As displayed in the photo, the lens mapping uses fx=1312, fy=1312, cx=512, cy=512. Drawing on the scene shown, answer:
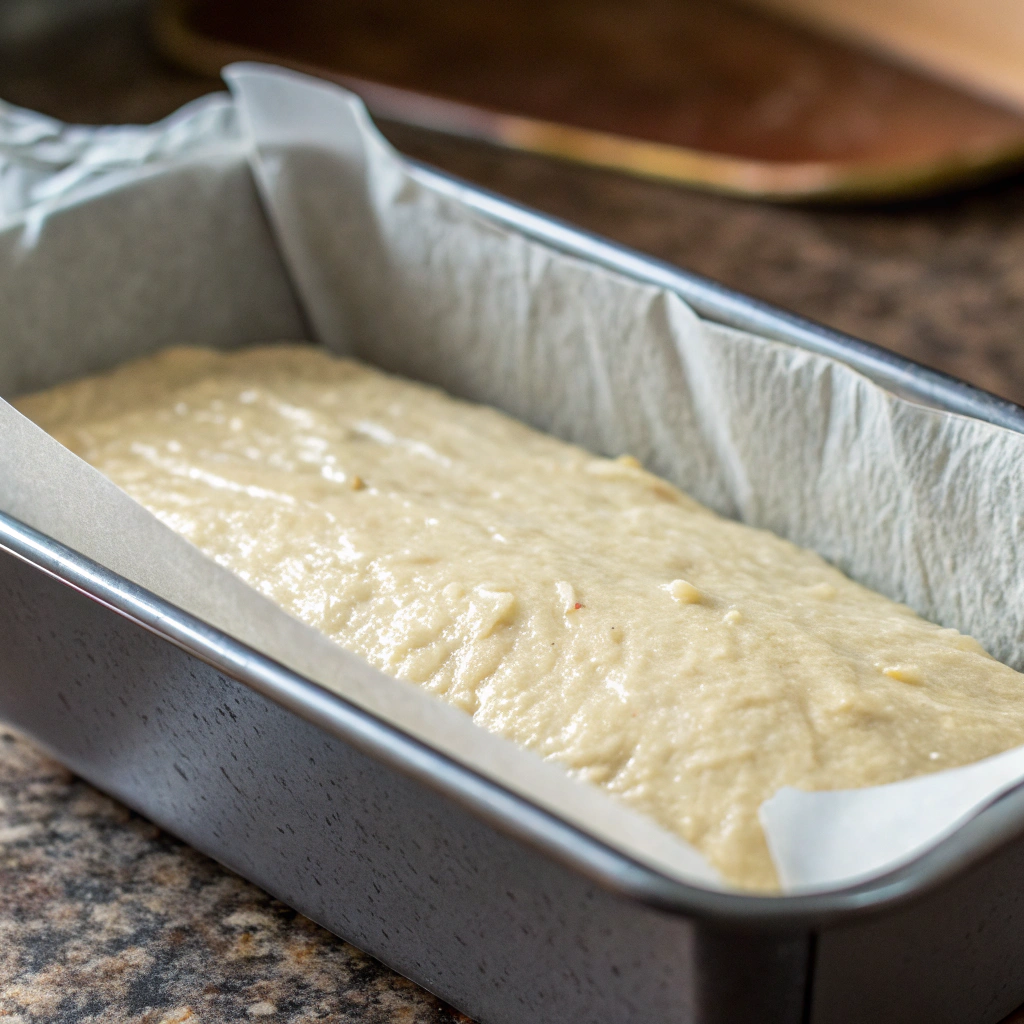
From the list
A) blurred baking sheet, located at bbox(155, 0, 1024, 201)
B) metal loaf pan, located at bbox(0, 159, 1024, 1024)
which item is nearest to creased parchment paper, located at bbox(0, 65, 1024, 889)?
metal loaf pan, located at bbox(0, 159, 1024, 1024)

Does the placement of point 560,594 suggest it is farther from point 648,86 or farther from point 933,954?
point 648,86

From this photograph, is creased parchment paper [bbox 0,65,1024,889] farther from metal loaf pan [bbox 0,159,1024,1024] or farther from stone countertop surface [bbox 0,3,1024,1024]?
stone countertop surface [bbox 0,3,1024,1024]

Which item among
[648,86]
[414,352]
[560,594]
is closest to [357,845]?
[560,594]

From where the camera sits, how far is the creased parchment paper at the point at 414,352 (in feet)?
2.98

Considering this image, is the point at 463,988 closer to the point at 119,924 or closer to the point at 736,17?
the point at 119,924

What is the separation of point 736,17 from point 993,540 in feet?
6.60

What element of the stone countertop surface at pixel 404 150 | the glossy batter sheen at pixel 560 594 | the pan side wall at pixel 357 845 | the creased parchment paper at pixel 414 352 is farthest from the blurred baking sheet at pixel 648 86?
the pan side wall at pixel 357 845

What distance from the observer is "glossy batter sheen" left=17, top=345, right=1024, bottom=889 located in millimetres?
877

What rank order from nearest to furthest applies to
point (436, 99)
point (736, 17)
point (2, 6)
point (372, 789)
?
point (372, 789)
point (436, 99)
point (736, 17)
point (2, 6)

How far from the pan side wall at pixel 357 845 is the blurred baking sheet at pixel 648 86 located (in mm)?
1571

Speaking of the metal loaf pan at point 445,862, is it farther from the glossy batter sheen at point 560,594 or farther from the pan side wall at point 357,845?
the glossy batter sheen at point 560,594

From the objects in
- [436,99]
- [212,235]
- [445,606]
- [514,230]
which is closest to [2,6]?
[436,99]

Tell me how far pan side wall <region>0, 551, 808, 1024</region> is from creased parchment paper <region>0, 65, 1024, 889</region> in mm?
44

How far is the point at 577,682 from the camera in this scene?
Result: 3.10 feet
